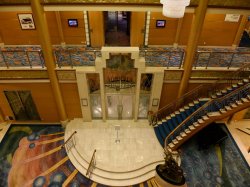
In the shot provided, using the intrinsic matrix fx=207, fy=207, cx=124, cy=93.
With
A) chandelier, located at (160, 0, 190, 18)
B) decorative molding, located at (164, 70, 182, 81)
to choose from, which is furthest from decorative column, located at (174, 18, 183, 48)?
chandelier, located at (160, 0, 190, 18)

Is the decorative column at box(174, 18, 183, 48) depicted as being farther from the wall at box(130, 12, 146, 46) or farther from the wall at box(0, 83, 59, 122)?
the wall at box(0, 83, 59, 122)

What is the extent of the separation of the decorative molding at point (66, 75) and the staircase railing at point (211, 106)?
458cm

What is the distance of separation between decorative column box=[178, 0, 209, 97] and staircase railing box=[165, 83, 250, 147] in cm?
130

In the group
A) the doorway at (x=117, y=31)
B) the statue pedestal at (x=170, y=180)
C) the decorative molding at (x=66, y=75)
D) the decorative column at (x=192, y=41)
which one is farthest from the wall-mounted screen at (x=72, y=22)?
the statue pedestal at (x=170, y=180)

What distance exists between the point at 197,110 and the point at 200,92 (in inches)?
63.0

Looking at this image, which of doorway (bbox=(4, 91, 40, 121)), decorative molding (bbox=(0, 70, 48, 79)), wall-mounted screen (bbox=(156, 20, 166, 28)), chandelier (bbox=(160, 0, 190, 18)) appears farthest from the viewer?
wall-mounted screen (bbox=(156, 20, 166, 28))

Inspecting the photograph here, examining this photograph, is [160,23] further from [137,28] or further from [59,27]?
[59,27]

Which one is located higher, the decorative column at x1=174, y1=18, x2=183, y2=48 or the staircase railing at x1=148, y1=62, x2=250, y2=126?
the decorative column at x1=174, y1=18, x2=183, y2=48

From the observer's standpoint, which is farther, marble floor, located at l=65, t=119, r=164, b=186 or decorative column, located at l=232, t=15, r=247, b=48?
decorative column, located at l=232, t=15, r=247, b=48

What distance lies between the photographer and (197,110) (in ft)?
25.9

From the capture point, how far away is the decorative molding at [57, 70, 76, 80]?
8.36 metres

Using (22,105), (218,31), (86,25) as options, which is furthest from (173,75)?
(22,105)

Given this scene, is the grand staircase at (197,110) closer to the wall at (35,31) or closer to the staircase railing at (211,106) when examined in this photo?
the staircase railing at (211,106)

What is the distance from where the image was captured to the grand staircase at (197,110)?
7527 millimetres
